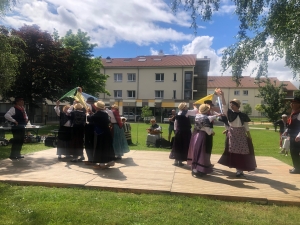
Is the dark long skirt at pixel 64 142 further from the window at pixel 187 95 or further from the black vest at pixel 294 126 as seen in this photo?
the window at pixel 187 95

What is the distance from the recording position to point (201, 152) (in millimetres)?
6633

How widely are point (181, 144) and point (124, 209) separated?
3.56m

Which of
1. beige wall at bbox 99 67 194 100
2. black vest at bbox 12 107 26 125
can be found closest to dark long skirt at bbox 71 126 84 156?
black vest at bbox 12 107 26 125

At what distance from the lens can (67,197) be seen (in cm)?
502

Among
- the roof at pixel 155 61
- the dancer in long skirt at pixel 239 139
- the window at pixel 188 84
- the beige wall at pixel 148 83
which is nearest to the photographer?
the dancer in long skirt at pixel 239 139

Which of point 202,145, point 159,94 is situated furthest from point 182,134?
point 159,94

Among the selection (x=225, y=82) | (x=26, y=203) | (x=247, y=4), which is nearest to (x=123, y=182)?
(x=26, y=203)

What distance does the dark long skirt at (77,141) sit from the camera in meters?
8.63

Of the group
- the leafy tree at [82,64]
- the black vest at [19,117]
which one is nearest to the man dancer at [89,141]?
the black vest at [19,117]

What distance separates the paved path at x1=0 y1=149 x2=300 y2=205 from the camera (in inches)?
214

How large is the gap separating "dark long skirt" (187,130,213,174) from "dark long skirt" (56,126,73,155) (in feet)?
12.8

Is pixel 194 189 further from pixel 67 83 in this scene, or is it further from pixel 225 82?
pixel 225 82

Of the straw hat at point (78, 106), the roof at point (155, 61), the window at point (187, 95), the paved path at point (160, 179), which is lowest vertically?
the paved path at point (160, 179)

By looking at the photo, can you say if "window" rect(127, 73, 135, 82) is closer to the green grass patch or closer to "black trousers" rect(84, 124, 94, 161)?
"black trousers" rect(84, 124, 94, 161)
